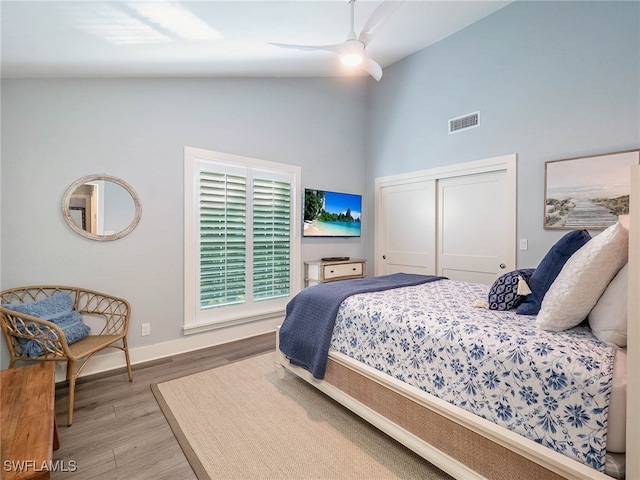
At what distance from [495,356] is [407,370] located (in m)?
0.50

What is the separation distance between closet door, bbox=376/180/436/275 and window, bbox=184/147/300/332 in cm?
142

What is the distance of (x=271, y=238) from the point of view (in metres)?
3.87

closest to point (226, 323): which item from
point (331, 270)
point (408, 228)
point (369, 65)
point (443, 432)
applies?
point (331, 270)

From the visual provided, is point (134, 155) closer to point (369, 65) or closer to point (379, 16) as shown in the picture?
point (369, 65)

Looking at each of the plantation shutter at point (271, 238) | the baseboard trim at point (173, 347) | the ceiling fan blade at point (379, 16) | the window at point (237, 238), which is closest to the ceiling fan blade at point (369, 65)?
the ceiling fan blade at point (379, 16)

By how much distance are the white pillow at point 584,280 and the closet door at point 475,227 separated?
213cm

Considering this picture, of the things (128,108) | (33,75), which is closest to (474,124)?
(128,108)

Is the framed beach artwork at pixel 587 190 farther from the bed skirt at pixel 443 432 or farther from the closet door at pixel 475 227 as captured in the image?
the bed skirt at pixel 443 432

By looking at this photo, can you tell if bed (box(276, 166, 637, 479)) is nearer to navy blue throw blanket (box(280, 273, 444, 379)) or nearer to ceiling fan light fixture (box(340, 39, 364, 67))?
navy blue throw blanket (box(280, 273, 444, 379))

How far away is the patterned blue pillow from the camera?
1786mm

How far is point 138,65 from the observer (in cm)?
260

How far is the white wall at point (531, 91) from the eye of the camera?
104 inches

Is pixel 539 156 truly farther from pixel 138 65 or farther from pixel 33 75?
pixel 33 75

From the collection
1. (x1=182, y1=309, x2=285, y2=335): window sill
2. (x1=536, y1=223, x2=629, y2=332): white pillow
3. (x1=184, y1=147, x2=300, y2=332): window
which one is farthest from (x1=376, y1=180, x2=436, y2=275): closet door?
(x1=536, y1=223, x2=629, y2=332): white pillow
